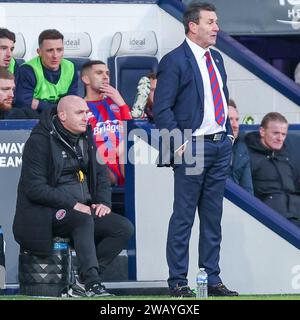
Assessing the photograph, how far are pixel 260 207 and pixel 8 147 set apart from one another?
2.13 meters

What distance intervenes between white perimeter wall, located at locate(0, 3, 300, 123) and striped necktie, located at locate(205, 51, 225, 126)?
359 cm

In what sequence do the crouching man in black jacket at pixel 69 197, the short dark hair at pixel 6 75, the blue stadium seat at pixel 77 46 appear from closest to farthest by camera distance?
the crouching man in black jacket at pixel 69 197, the short dark hair at pixel 6 75, the blue stadium seat at pixel 77 46

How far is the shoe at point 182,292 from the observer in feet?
39.8

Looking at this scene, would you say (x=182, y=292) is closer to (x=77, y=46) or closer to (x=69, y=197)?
(x=69, y=197)

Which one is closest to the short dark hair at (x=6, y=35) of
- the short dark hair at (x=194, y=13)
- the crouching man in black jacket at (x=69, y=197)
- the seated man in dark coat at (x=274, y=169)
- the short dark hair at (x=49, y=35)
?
the short dark hair at (x=49, y=35)

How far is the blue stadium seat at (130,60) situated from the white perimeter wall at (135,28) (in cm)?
18

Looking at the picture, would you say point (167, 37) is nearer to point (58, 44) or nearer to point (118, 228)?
point (58, 44)

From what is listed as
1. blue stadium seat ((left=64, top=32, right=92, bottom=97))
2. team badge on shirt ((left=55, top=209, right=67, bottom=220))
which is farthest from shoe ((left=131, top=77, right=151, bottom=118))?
team badge on shirt ((left=55, top=209, right=67, bottom=220))

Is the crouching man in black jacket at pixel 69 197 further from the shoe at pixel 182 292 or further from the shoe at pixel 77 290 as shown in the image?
the shoe at pixel 182 292

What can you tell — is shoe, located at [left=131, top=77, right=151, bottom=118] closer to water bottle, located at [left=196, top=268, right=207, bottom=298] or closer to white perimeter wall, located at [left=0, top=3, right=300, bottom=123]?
white perimeter wall, located at [left=0, top=3, right=300, bottom=123]

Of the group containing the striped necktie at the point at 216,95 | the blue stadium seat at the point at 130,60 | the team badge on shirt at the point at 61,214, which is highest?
the blue stadium seat at the point at 130,60

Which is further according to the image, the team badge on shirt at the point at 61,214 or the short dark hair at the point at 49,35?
the short dark hair at the point at 49,35

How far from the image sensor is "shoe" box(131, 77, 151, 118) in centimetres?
1439

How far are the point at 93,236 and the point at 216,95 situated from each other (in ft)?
4.72
